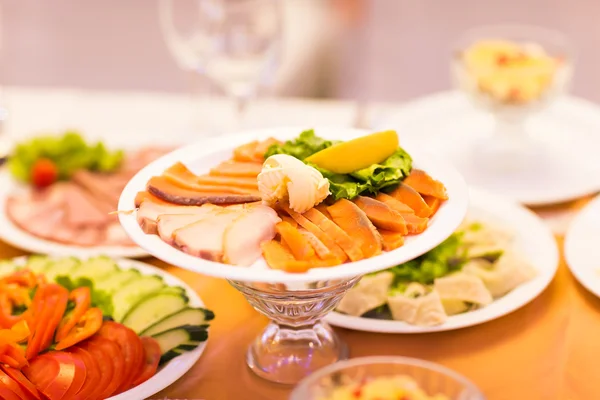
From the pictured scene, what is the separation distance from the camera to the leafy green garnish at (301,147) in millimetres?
1406

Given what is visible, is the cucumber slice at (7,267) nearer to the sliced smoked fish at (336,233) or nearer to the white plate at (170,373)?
the white plate at (170,373)

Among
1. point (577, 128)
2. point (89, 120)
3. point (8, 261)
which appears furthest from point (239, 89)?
point (577, 128)

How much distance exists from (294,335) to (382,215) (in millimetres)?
334

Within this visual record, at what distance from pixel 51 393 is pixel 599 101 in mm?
3133

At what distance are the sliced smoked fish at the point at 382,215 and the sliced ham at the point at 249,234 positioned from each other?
5.5 inches

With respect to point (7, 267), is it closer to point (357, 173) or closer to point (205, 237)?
point (205, 237)

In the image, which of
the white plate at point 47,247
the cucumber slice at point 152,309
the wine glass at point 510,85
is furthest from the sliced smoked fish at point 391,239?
the wine glass at point 510,85

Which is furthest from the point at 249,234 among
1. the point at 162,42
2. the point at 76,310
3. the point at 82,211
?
the point at 162,42

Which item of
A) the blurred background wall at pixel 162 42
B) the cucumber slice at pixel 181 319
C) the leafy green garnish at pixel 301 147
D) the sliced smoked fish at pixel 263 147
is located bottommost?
the blurred background wall at pixel 162 42

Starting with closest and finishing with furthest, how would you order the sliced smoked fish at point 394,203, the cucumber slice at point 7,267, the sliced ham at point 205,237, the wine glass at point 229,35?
the sliced ham at point 205,237 < the sliced smoked fish at point 394,203 < the cucumber slice at point 7,267 < the wine glass at point 229,35

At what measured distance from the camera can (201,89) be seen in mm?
2760

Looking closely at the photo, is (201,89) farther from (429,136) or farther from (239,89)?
(429,136)

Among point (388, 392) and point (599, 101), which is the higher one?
point (388, 392)

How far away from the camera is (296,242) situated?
1158mm
